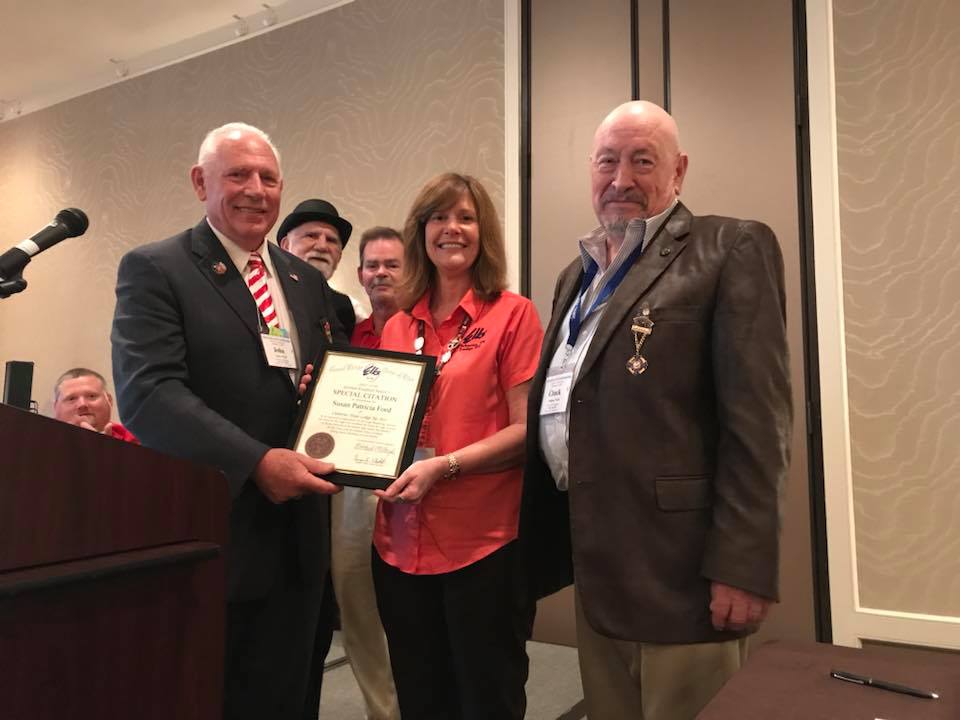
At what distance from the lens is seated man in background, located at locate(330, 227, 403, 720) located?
8.28 ft

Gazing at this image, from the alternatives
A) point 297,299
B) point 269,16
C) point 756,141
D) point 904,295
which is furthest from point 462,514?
point 269,16

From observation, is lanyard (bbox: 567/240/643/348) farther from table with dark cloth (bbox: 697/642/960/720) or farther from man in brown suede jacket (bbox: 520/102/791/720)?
table with dark cloth (bbox: 697/642/960/720)

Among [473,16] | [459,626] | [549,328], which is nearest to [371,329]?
[549,328]

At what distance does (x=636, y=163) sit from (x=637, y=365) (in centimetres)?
47

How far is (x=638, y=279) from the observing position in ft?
4.92

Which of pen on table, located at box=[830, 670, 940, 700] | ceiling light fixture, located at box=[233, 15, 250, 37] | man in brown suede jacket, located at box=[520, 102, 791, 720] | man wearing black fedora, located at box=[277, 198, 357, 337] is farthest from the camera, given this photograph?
ceiling light fixture, located at box=[233, 15, 250, 37]

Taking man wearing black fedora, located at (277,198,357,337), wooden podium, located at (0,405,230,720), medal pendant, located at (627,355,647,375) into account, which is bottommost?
wooden podium, located at (0,405,230,720)

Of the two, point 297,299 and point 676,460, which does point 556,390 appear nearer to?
point 676,460

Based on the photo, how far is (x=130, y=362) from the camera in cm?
155

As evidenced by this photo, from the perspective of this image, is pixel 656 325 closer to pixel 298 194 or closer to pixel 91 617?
pixel 91 617

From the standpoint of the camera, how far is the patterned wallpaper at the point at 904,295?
2.78 metres

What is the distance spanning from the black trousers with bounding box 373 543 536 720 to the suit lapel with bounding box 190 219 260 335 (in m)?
0.62

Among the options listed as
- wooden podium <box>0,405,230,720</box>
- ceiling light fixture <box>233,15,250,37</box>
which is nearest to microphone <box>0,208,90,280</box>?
wooden podium <box>0,405,230,720</box>

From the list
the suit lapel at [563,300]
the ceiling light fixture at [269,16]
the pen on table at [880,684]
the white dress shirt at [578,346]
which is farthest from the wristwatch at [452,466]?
the ceiling light fixture at [269,16]
